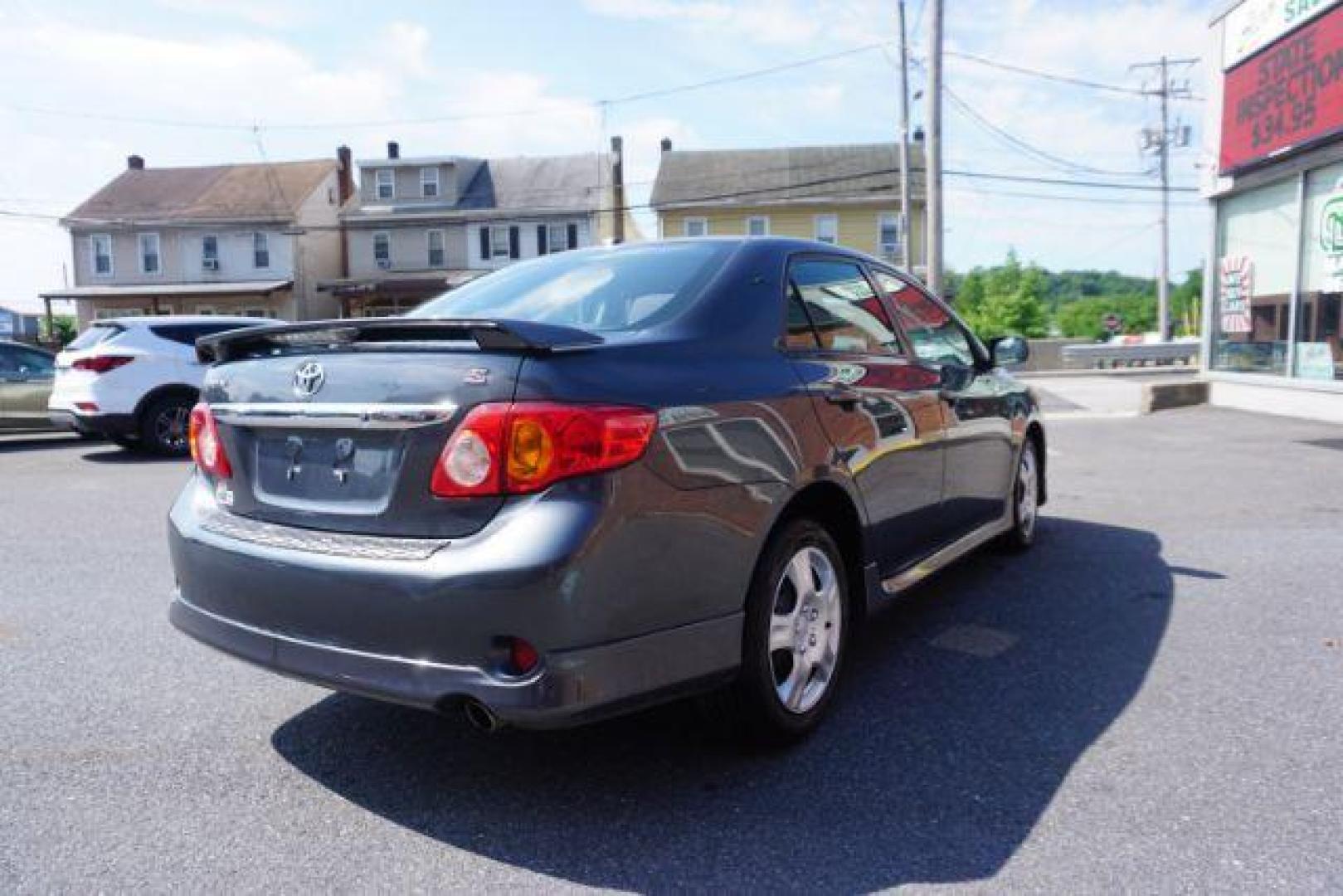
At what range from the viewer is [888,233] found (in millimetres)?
38000

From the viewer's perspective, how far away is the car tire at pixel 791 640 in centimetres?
281

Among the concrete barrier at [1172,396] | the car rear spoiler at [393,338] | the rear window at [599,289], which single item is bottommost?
the concrete barrier at [1172,396]

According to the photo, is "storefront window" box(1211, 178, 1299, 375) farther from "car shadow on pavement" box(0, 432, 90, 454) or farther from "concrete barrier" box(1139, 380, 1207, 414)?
"car shadow on pavement" box(0, 432, 90, 454)

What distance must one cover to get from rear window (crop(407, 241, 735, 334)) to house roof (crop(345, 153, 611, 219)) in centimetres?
3495

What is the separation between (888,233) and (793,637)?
37.0 m

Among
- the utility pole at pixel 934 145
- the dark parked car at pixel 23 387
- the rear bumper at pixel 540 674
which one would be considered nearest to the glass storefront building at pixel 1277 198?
the utility pole at pixel 934 145

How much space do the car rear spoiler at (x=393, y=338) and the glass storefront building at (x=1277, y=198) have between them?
1264 centimetres

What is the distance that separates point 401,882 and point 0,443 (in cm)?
1322

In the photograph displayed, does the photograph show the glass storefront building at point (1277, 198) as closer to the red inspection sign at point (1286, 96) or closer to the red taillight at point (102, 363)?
the red inspection sign at point (1286, 96)

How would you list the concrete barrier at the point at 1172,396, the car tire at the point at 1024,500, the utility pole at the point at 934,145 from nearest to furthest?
the car tire at the point at 1024,500 < the concrete barrier at the point at 1172,396 < the utility pole at the point at 934,145

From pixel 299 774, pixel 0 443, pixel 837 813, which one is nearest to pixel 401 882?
pixel 299 774

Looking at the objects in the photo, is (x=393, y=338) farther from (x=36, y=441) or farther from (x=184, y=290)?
(x=184, y=290)

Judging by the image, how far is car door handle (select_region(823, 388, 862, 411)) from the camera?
3.25 m

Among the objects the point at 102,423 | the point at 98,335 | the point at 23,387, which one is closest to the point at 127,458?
the point at 102,423
